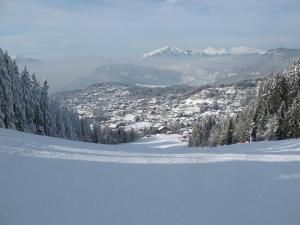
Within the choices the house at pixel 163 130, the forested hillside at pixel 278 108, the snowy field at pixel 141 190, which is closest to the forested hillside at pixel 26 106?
the snowy field at pixel 141 190

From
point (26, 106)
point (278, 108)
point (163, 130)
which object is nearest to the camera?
point (278, 108)

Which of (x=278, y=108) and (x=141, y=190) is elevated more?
(x=278, y=108)

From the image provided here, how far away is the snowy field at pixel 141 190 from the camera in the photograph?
354 inches

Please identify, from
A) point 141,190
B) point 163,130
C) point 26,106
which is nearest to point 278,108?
point 26,106

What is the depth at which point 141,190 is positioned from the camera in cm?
1073

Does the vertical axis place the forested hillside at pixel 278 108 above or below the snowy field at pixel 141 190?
above

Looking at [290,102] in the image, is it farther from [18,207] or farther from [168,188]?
[18,207]

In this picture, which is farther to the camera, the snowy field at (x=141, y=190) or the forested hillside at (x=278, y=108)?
the forested hillside at (x=278, y=108)

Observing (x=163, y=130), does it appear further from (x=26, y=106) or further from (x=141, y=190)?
(x=141, y=190)

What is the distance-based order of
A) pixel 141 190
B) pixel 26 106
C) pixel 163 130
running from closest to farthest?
pixel 141 190 → pixel 26 106 → pixel 163 130

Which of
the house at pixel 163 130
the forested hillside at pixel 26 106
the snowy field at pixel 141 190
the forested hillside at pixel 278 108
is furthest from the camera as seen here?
the house at pixel 163 130

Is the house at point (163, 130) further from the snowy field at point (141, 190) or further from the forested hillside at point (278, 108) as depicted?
the snowy field at point (141, 190)

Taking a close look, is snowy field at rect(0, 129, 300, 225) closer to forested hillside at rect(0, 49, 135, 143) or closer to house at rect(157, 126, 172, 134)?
forested hillside at rect(0, 49, 135, 143)

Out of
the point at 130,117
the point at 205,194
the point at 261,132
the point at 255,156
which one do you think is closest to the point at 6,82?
the point at 261,132
